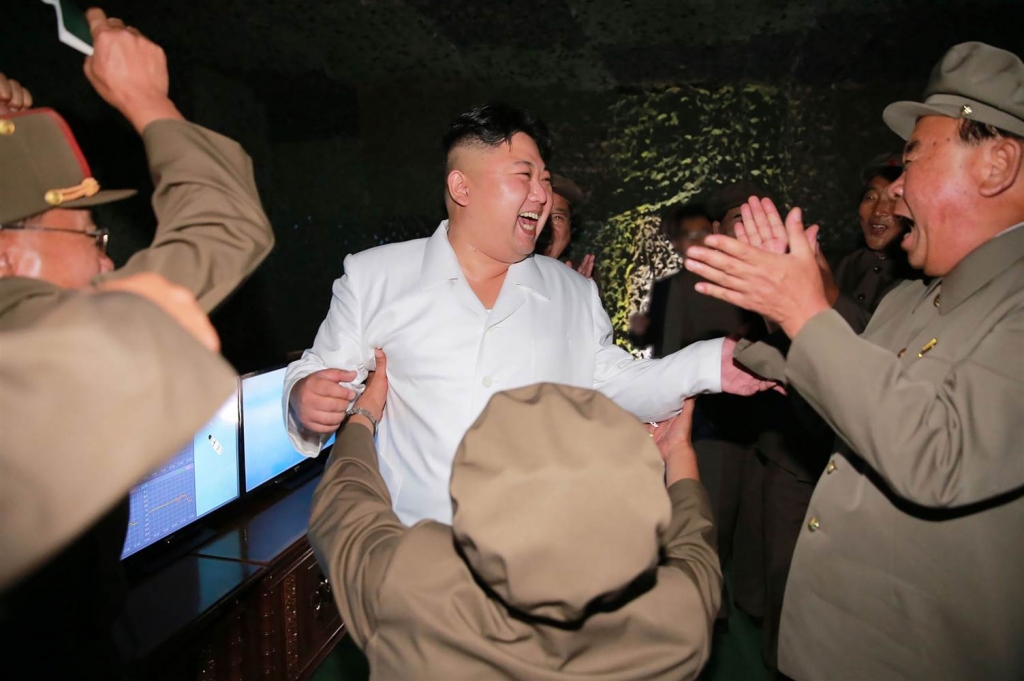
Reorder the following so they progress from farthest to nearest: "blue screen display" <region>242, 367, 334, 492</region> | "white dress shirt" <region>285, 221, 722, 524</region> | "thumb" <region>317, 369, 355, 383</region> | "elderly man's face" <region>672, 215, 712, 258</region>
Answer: "elderly man's face" <region>672, 215, 712, 258</region>
"blue screen display" <region>242, 367, 334, 492</region>
"white dress shirt" <region>285, 221, 722, 524</region>
"thumb" <region>317, 369, 355, 383</region>

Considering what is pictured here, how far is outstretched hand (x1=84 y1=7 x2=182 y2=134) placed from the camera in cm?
92

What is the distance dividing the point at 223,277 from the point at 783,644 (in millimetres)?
1466

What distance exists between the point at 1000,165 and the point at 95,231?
1.75m

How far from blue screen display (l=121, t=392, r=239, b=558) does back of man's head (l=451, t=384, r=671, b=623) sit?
51.5 inches

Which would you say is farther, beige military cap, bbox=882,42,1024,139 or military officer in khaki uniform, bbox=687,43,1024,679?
beige military cap, bbox=882,42,1024,139

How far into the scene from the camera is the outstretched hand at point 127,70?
916 mm

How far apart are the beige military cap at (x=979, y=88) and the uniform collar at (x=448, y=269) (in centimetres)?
98

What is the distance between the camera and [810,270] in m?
1.18

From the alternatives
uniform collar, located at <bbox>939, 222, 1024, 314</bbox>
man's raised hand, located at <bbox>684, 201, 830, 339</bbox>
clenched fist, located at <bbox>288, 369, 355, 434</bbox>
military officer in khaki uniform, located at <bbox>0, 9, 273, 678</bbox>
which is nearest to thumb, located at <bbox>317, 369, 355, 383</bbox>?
clenched fist, located at <bbox>288, 369, 355, 434</bbox>

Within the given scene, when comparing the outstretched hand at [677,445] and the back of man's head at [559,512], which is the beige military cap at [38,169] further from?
the outstretched hand at [677,445]

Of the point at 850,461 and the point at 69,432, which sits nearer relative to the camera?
the point at 69,432

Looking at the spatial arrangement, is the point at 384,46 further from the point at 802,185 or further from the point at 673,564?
the point at 673,564

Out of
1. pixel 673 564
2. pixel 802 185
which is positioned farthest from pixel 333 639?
pixel 802 185

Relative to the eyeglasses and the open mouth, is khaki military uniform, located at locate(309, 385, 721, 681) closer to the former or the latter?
the eyeglasses
